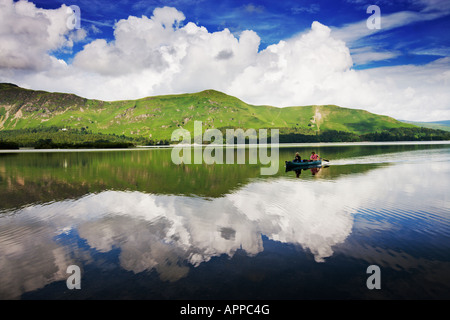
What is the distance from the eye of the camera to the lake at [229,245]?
13.5 m

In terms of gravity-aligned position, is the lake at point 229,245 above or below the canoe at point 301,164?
below

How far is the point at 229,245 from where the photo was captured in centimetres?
1916

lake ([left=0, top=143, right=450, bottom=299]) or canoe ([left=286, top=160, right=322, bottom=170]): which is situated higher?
canoe ([left=286, top=160, right=322, bottom=170])

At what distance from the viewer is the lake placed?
44.2 feet

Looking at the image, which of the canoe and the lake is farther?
the canoe

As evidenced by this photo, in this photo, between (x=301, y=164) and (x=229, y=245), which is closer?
(x=229, y=245)

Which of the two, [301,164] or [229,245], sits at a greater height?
[301,164]

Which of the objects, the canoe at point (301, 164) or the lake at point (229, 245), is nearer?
the lake at point (229, 245)

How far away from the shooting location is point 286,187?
43.0 meters
